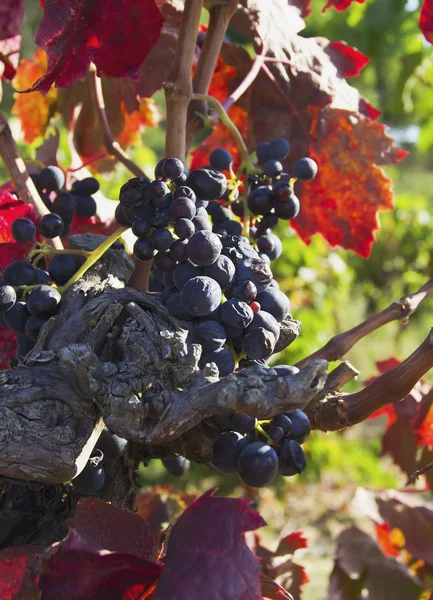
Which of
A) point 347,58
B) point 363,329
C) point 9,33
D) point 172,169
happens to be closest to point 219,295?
point 172,169

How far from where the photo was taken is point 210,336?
477 millimetres

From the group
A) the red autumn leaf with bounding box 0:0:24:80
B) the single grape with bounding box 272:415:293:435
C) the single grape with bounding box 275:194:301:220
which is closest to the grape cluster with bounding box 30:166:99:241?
the red autumn leaf with bounding box 0:0:24:80

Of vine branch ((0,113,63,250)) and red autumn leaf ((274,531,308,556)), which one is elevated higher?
vine branch ((0,113,63,250))

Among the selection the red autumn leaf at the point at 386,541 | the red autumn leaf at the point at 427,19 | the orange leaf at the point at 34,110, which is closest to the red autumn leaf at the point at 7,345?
the orange leaf at the point at 34,110

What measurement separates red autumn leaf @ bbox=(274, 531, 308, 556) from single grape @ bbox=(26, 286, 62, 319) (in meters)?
0.49

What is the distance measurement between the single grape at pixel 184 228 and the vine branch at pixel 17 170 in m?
0.17

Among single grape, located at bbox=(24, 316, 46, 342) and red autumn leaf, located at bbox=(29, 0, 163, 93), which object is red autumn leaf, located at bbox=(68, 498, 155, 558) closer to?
single grape, located at bbox=(24, 316, 46, 342)

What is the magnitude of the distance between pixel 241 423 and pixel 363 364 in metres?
4.22

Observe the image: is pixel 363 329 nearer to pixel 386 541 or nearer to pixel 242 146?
pixel 242 146

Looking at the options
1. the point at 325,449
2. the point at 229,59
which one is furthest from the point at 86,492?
the point at 325,449

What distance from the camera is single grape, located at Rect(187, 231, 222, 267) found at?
48 centimetres

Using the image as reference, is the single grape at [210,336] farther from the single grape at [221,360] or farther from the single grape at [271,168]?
the single grape at [271,168]

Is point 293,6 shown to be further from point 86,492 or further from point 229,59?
point 86,492

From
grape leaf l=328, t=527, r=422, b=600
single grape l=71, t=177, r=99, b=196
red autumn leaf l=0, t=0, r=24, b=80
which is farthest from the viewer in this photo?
grape leaf l=328, t=527, r=422, b=600
